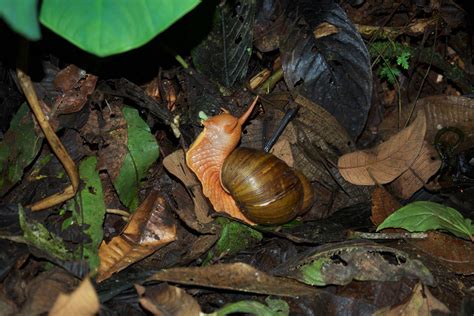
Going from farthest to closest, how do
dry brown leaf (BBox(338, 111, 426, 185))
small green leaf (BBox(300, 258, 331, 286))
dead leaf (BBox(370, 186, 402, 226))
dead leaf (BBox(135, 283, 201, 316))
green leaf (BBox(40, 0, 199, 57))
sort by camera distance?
dry brown leaf (BBox(338, 111, 426, 185)) < dead leaf (BBox(370, 186, 402, 226)) < small green leaf (BBox(300, 258, 331, 286)) < dead leaf (BBox(135, 283, 201, 316)) < green leaf (BBox(40, 0, 199, 57))

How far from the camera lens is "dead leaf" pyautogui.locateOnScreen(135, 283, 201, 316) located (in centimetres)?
207

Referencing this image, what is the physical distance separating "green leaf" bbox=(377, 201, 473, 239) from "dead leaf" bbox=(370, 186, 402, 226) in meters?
0.20

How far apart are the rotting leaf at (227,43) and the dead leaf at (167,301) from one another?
3.63ft

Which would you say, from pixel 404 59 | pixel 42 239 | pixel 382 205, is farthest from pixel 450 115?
pixel 42 239

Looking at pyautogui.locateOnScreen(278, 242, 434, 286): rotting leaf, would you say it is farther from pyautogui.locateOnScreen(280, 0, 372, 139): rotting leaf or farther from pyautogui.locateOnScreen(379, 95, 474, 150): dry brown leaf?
pyautogui.locateOnScreen(379, 95, 474, 150): dry brown leaf

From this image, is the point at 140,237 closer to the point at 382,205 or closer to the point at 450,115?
the point at 382,205

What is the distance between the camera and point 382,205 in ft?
9.02

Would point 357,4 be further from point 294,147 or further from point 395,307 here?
point 395,307

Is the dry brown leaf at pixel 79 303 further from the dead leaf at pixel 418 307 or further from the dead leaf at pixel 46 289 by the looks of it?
the dead leaf at pixel 418 307

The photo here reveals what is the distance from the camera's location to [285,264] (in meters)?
2.43

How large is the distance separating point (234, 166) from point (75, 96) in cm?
75

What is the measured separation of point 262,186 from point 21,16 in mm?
1274

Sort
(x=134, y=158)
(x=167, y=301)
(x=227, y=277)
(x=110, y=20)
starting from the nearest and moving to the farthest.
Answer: (x=110, y=20) → (x=167, y=301) → (x=227, y=277) → (x=134, y=158)

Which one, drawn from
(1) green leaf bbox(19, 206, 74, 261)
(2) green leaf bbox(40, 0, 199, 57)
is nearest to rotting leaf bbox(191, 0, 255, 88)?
(2) green leaf bbox(40, 0, 199, 57)
